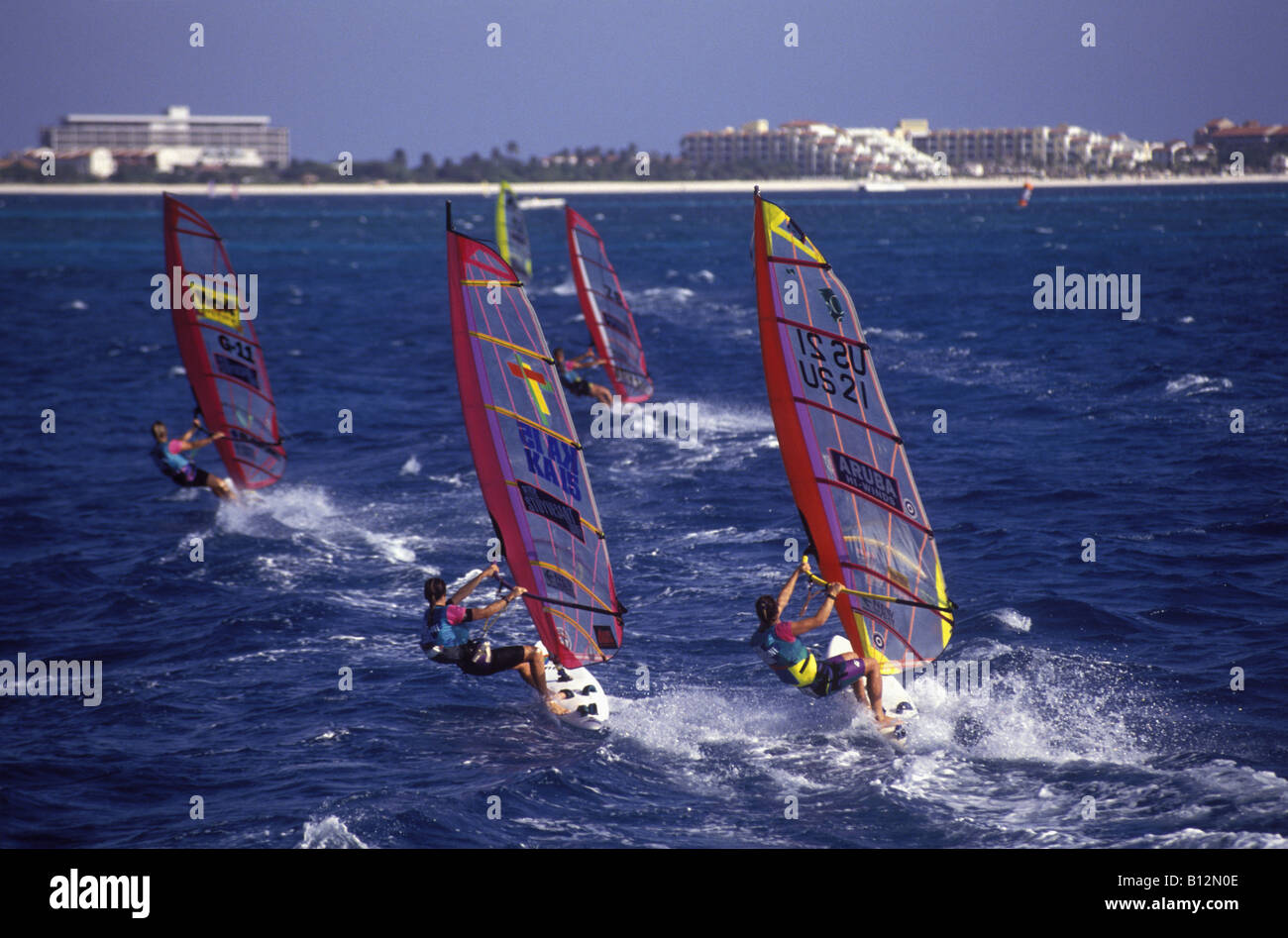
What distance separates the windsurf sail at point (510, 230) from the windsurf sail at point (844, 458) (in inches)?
799

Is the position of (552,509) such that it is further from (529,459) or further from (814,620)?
(814,620)

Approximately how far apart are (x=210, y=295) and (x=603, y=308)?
855cm

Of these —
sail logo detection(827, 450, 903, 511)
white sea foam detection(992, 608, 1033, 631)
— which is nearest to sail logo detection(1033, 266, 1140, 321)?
white sea foam detection(992, 608, 1033, 631)

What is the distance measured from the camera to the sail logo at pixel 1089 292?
129ft

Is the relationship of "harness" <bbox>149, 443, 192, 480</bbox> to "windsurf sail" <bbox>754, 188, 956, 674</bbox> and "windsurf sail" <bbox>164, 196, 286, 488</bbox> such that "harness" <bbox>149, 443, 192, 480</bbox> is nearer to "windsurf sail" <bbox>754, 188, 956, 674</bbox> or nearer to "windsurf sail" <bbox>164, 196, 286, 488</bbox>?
"windsurf sail" <bbox>164, 196, 286, 488</bbox>

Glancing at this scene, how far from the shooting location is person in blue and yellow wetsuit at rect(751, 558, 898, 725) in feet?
33.7

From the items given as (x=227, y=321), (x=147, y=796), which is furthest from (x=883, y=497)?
(x=227, y=321)

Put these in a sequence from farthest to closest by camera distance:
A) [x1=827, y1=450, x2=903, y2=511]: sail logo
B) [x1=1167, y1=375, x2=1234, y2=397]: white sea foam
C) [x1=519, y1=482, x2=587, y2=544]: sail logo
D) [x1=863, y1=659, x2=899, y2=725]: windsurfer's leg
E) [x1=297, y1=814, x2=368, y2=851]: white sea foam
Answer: [x1=1167, y1=375, x2=1234, y2=397]: white sea foam, [x1=519, y1=482, x2=587, y2=544]: sail logo, [x1=863, y1=659, x2=899, y2=725]: windsurfer's leg, [x1=827, y1=450, x2=903, y2=511]: sail logo, [x1=297, y1=814, x2=368, y2=851]: white sea foam

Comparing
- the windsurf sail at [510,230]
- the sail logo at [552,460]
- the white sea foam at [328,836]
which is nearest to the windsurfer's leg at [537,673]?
the sail logo at [552,460]

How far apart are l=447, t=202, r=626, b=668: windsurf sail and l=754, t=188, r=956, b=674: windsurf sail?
1.95 m

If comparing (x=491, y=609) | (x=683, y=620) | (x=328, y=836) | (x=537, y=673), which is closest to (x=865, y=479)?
(x=491, y=609)

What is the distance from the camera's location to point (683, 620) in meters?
14.3

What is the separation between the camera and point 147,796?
10367 millimetres
